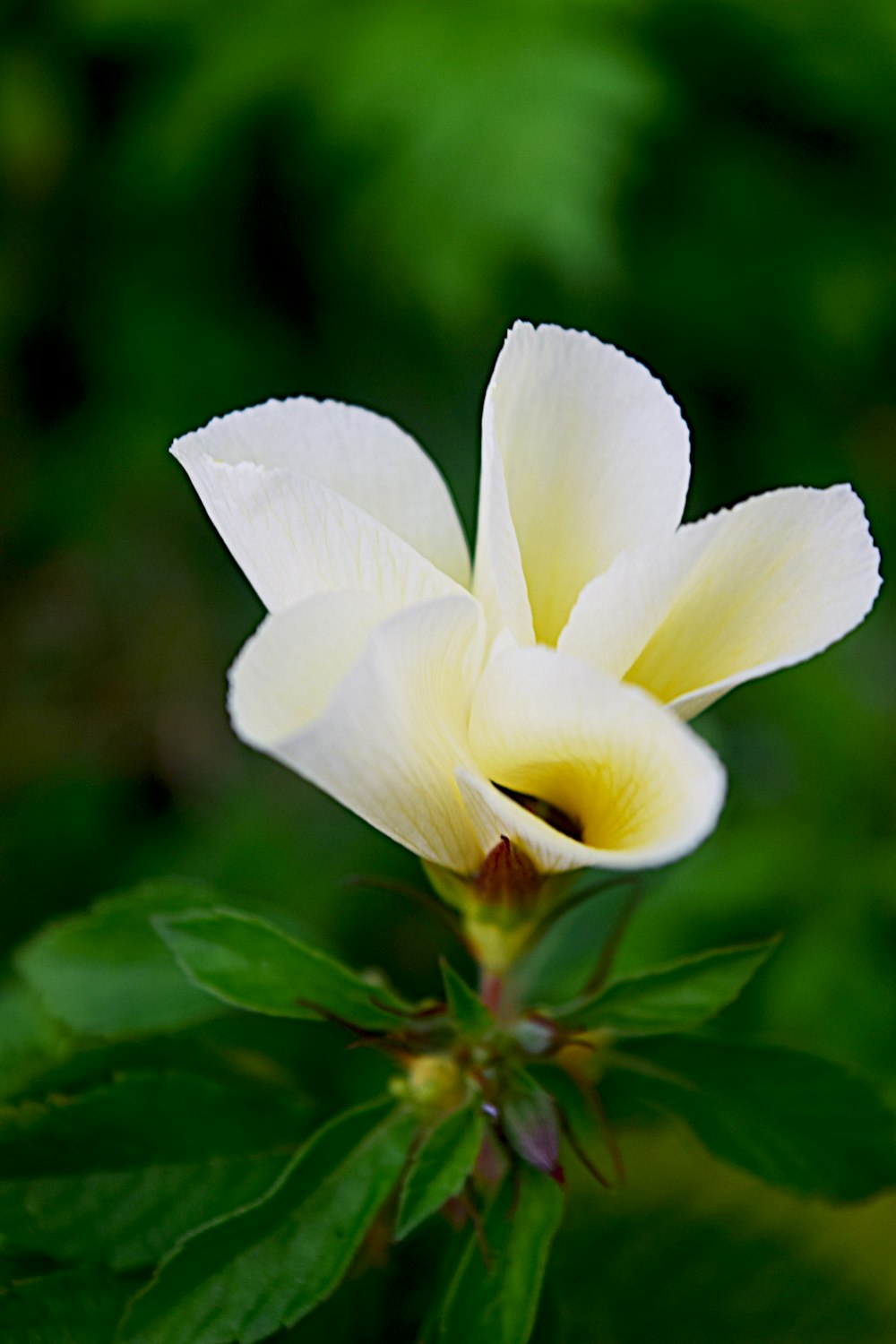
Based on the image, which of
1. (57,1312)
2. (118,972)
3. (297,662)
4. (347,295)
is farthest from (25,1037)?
(347,295)

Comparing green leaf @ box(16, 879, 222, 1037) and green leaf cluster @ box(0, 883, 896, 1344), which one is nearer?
green leaf cluster @ box(0, 883, 896, 1344)

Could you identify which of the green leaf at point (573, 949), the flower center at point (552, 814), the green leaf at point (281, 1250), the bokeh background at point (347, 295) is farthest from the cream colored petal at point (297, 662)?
the bokeh background at point (347, 295)

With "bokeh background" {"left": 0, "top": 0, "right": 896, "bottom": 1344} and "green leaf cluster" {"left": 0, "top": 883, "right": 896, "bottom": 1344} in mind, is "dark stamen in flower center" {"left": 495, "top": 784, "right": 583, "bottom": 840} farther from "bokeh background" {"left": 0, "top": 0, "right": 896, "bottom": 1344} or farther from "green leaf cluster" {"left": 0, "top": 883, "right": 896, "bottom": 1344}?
"bokeh background" {"left": 0, "top": 0, "right": 896, "bottom": 1344}

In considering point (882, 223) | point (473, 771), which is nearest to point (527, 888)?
point (473, 771)

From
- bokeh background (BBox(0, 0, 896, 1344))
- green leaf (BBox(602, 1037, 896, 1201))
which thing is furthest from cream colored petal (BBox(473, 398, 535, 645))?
bokeh background (BBox(0, 0, 896, 1344))

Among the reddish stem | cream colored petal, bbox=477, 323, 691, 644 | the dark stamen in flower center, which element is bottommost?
the reddish stem

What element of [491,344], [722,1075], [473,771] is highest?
[491,344]

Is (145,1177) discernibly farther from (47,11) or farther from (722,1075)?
(47,11)
